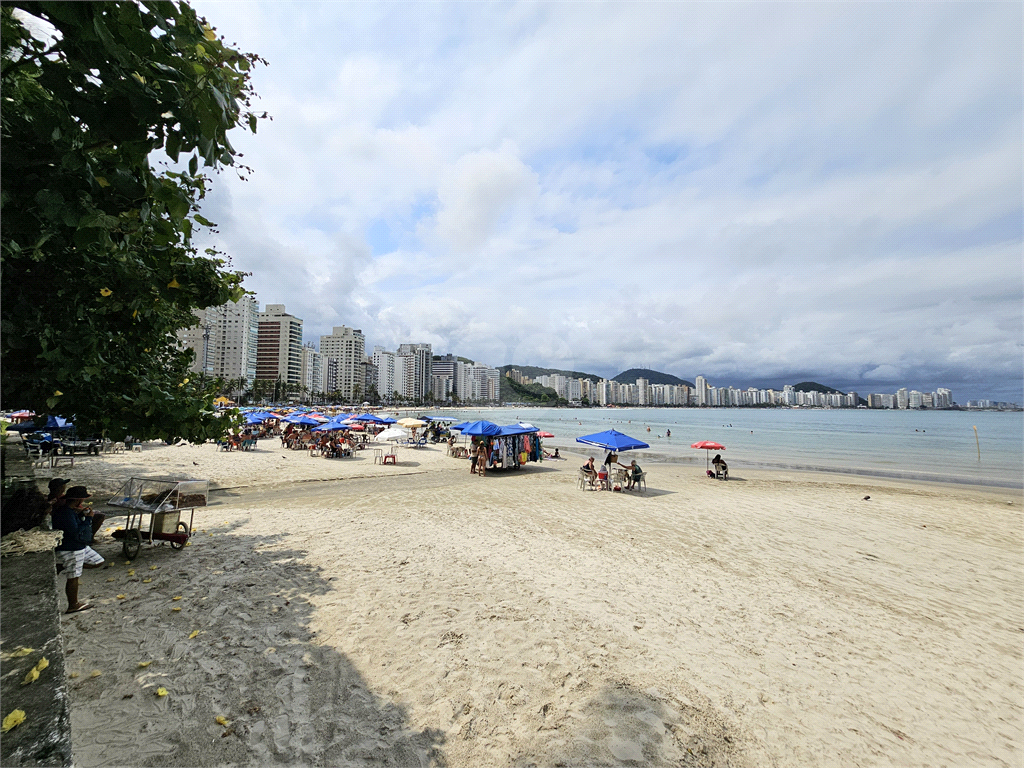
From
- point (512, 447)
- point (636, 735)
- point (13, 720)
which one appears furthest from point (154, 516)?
point (512, 447)

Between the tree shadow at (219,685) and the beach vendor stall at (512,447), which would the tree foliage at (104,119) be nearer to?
the tree shadow at (219,685)

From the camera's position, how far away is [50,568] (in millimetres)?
4445

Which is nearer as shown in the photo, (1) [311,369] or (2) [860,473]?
(2) [860,473]

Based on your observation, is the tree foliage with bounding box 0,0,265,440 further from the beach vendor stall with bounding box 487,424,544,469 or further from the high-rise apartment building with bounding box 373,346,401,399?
the high-rise apartment building with bounding box 373,346,401,399

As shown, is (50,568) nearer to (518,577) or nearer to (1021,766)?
(518,577)

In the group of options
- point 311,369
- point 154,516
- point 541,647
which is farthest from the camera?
point 311,369

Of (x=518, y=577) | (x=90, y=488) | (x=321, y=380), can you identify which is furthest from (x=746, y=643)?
(x=321, y=380)

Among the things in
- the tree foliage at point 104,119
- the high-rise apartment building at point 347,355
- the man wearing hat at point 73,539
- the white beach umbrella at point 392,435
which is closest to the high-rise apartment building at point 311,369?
the high-rise apartment building at point 347,355

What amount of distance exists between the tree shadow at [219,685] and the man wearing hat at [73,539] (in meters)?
0.31

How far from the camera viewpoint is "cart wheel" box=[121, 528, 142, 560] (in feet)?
22.0

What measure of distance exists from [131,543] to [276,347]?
A: 150 meters

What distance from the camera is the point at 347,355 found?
6998 inches

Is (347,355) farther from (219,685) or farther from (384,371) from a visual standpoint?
(219,685)

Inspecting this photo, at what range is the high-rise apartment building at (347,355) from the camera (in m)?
169
